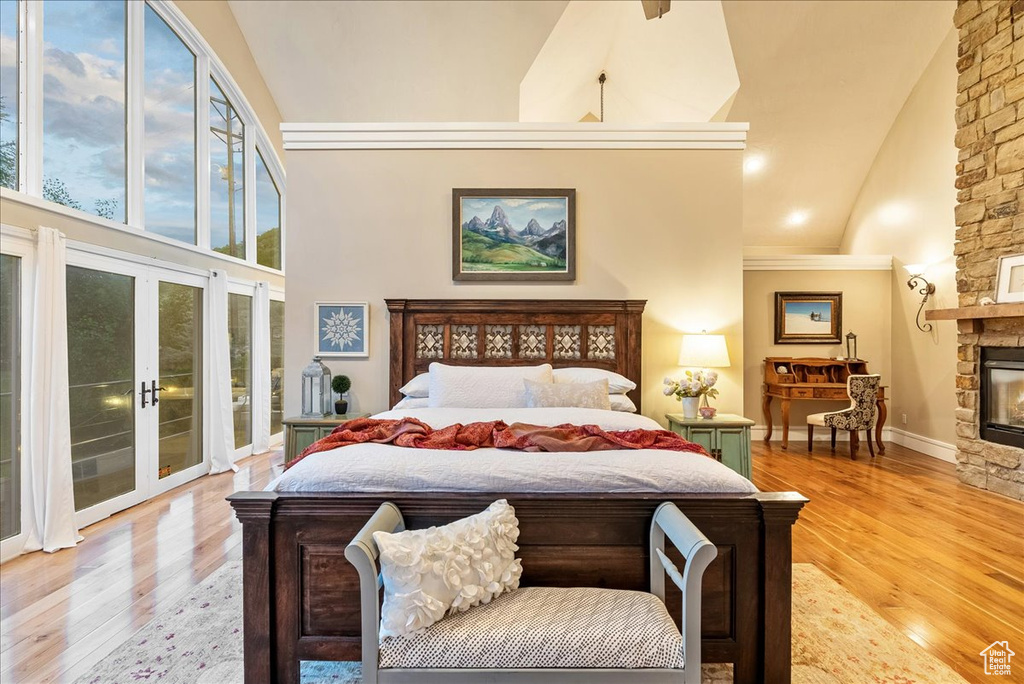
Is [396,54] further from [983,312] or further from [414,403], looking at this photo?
[983,312]

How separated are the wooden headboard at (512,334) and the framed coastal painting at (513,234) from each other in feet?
0.93

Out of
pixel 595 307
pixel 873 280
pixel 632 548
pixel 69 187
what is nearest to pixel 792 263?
pixel 873 280

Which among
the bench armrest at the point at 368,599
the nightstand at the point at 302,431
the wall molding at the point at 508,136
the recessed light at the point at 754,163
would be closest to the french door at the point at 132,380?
the nightstand at the point at 302,431

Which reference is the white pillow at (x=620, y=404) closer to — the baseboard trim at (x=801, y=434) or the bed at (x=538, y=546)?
the bed at (x=538, y=546)

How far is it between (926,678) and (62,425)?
477cm

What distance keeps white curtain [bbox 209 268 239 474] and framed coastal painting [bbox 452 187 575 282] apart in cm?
255

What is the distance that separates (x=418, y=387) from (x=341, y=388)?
2.25 feet

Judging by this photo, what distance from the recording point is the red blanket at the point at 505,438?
2281 millimetres

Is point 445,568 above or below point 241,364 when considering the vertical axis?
below

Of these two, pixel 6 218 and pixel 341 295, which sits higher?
pixel 6 218

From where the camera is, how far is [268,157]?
6637 millimetres

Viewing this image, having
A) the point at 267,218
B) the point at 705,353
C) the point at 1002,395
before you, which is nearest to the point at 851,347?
the point at 1002,395

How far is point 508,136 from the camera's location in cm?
451

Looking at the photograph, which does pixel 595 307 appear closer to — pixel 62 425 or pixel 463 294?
pixel 463 294
